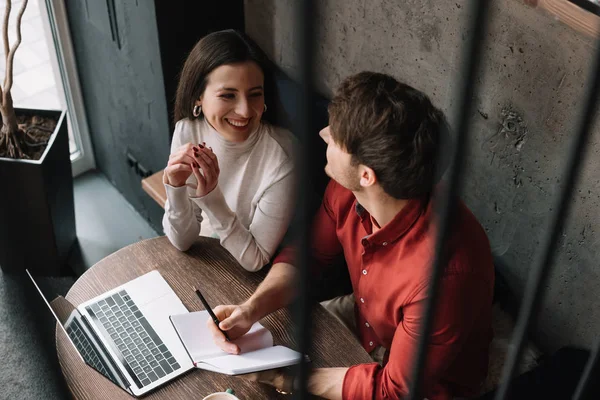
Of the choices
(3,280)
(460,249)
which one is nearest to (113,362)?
(460,249)

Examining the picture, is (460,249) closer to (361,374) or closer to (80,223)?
(361,374)

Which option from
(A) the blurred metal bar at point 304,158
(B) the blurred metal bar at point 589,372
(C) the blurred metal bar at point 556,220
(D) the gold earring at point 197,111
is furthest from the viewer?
(D) the gold earring at point 197,111

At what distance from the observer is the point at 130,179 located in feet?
11.0

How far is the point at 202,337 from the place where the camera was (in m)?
1.78

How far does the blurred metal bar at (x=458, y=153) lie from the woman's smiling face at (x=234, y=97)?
143 cm

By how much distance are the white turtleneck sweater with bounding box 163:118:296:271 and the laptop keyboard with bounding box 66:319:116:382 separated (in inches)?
14.4

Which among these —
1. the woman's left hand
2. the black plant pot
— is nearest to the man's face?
the woman's left hand

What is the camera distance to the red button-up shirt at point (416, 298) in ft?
5.52

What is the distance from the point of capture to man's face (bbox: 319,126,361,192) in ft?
5.75

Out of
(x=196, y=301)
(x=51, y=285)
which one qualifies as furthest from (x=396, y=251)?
(x=51, y=285)

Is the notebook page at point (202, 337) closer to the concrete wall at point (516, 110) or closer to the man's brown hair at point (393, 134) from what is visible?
the man's brown hair at point (393, 134)

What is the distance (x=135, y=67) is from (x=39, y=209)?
676 mm

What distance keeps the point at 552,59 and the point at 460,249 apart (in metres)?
0.56

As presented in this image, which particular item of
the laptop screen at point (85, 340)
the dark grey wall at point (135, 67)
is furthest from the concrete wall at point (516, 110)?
the laptop screen at point (85, 340)
